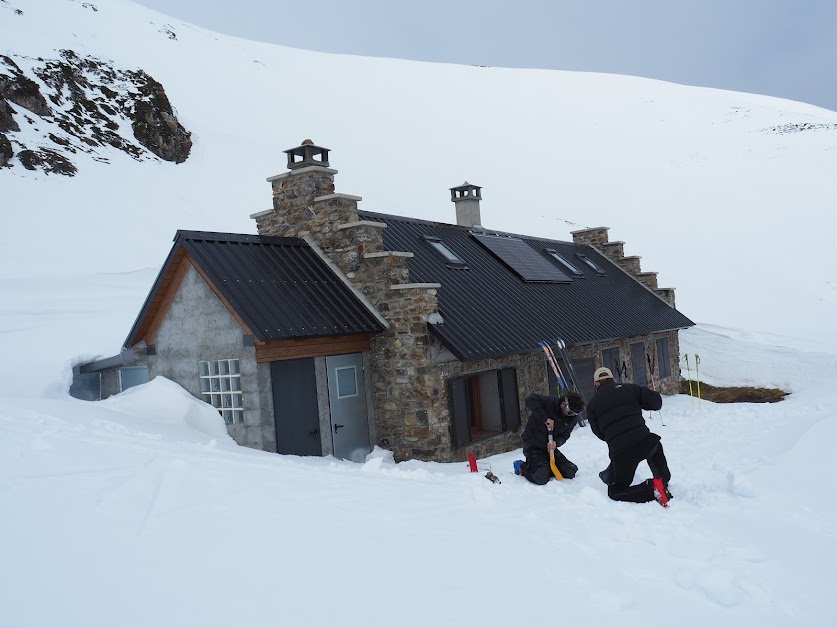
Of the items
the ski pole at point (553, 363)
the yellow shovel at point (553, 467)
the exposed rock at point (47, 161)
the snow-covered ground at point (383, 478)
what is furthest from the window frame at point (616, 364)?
the exposed rock at point (47, 161)

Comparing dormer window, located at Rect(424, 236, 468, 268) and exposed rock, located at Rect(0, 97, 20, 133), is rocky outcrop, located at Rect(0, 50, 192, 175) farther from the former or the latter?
dormer window, located at Rect(424, 236, 468, 268)

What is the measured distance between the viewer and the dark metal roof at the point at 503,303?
46.2 feet

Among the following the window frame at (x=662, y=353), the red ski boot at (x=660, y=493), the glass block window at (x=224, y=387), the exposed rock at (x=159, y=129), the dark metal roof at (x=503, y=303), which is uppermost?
the exposed rock at (x=159, y=129)

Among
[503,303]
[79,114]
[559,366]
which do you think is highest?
[79,114]

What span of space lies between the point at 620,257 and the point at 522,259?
7.50 metres

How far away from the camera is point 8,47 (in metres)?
48.7

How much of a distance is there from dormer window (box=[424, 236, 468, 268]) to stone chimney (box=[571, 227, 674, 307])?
9655 mm

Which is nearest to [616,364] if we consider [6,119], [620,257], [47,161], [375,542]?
[620,257]

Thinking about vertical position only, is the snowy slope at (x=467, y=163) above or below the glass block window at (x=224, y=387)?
above

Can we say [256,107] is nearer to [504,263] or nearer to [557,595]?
[504,263]

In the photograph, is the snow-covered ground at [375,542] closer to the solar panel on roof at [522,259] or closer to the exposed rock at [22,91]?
the solar panel on roof at [522,259]

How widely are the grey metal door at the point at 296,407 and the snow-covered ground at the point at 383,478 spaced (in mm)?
1040

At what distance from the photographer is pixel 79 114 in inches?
1797

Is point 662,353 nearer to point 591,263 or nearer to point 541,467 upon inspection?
point 591,263
